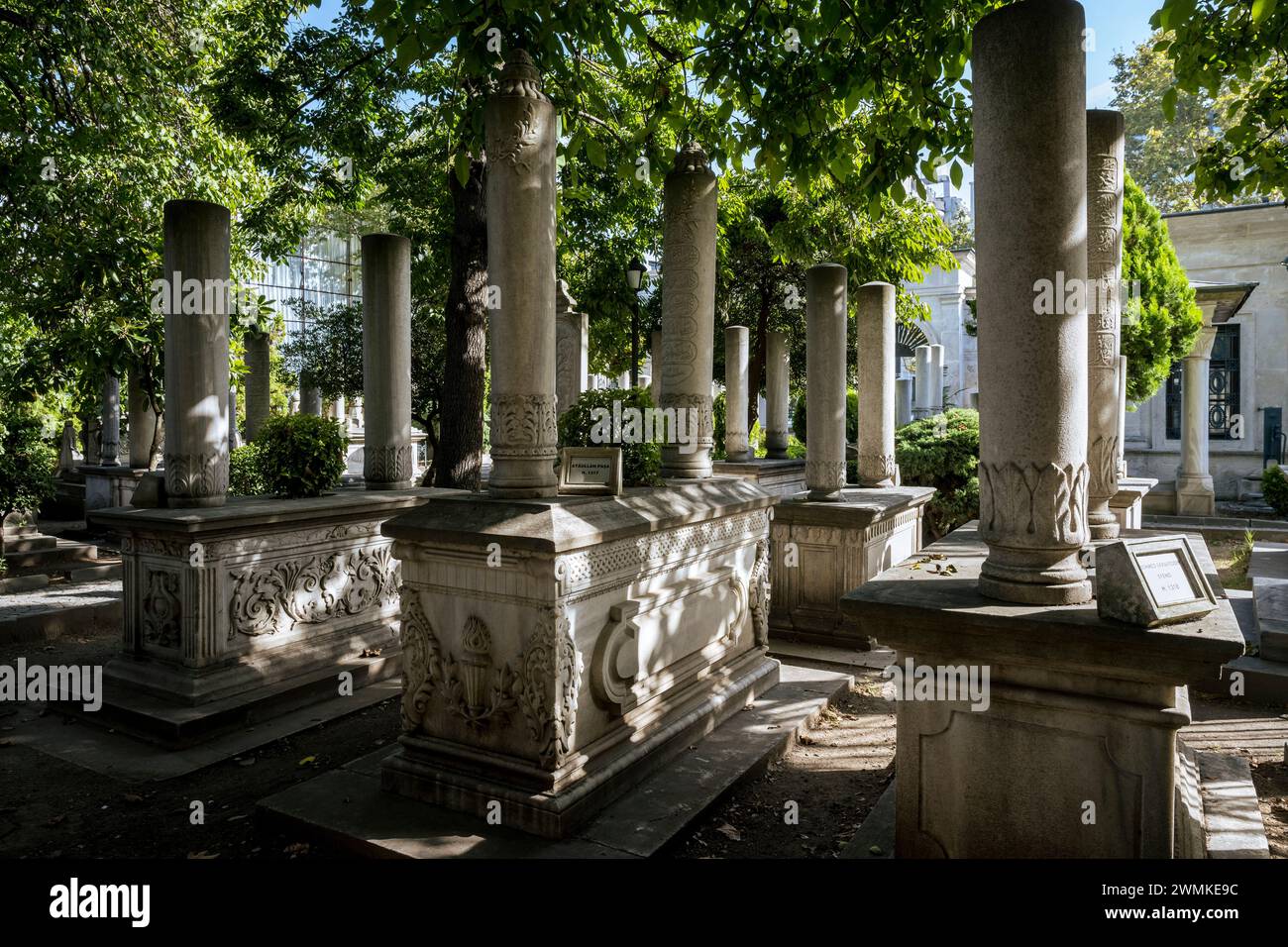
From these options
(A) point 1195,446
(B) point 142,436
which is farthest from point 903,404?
(B) point 142,436

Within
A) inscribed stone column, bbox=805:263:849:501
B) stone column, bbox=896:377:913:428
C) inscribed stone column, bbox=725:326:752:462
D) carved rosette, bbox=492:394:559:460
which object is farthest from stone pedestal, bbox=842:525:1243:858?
stone column, bbox=896:377:913:428

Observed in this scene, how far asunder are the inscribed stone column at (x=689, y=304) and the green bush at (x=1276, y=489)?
15974 mm

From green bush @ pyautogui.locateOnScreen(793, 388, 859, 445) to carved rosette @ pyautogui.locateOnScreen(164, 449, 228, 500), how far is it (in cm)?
1080

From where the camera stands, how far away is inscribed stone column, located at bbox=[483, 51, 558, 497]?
4.64 metres

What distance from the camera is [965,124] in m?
5.81

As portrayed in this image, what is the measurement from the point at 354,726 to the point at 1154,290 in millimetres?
15035

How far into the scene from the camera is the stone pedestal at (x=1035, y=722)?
284 cm

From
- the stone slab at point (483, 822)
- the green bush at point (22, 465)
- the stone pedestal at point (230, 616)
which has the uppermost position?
the green bush at point (22, 465)

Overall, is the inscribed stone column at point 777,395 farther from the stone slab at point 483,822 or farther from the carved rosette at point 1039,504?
the carved rosette at point 1039,504

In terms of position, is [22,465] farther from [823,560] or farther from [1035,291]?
[1035,291]

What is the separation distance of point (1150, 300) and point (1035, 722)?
45.9 ft

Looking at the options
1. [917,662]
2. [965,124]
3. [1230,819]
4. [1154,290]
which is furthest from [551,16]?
[1154,290]

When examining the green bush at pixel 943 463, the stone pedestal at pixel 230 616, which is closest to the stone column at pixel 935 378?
the green bush at pixel 943 463
